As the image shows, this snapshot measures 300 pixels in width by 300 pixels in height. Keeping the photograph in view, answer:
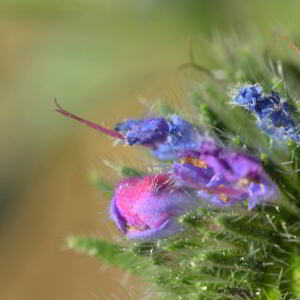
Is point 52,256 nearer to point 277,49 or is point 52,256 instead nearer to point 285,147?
point 277,49

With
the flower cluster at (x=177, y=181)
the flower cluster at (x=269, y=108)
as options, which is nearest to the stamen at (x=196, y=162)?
the flower cluster at (x=177, y=181)

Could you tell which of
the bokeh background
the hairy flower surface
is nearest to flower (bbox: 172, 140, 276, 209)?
the hairy flower surface

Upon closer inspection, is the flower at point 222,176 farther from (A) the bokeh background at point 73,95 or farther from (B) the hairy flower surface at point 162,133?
(A) the bokeh background at point 73,95

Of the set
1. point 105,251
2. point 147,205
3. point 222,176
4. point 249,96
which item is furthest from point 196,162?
point 105,251

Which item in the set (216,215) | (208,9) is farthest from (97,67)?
(216,215)

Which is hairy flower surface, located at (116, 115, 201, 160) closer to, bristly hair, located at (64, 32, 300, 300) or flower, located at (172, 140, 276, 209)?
bristly hair, located at (64, 32, 300, 300)
